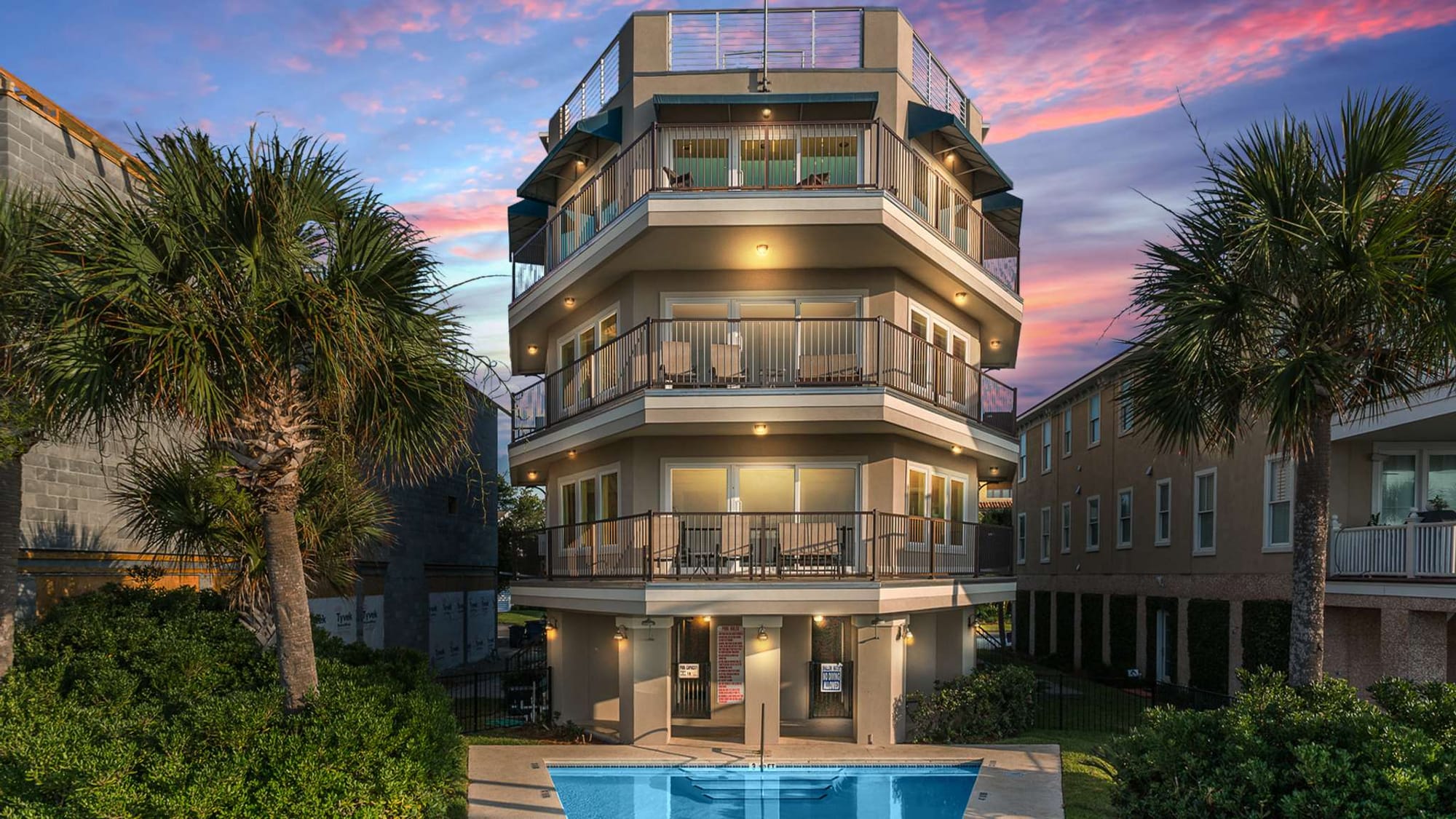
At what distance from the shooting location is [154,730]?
11.7 meters

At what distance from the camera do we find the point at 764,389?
62.2 feet

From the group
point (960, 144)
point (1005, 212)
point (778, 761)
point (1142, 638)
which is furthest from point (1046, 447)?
point (778, 761)

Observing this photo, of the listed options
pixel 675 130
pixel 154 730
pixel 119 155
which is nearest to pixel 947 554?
pixel 675 130

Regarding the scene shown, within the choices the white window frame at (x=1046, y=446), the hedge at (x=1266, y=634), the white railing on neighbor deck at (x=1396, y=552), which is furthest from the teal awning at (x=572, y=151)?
the white window frame at (x=1046, y=446)

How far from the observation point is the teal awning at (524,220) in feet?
84.8

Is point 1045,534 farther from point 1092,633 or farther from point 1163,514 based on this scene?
point 1163,514

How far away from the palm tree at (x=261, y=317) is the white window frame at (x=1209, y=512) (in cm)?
1903

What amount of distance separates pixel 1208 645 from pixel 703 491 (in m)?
12.7

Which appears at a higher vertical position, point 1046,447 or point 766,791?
point 1046,447

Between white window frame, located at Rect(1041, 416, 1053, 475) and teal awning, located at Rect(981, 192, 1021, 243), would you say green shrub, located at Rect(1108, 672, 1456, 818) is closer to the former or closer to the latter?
teal awning, located at Rect(981, 192, 1021, 243)

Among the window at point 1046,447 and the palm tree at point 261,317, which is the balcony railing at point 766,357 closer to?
the palm tree at point 261,317

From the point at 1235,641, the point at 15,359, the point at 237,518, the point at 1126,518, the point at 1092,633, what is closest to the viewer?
the point at 15,359

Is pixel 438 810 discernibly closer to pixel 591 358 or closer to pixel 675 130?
pixel 591 358

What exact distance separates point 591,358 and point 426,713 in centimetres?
979
